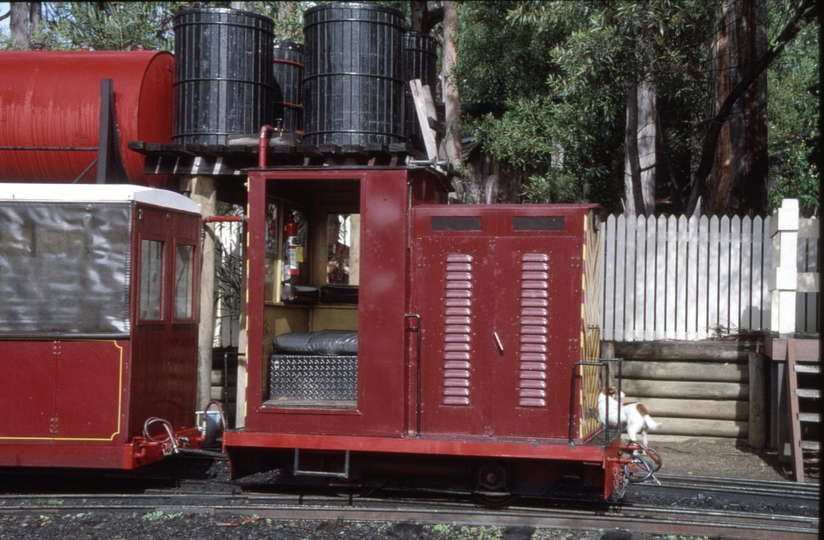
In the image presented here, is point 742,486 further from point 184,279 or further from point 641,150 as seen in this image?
point 641,150

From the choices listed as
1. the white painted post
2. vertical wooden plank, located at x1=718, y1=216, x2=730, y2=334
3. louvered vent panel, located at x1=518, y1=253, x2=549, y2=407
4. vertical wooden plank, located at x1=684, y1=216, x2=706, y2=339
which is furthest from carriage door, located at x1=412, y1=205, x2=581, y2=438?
vertical wooden plank, located at x1=718, y1=216, x2=730, y2=334

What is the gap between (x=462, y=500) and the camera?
305 inches

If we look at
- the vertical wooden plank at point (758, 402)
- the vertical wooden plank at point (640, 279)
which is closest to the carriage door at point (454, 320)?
the vertical wooden plank at point (758, 402)

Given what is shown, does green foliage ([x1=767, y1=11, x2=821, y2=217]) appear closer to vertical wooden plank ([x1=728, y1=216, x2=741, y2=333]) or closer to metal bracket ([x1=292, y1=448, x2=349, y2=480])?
vertical wooden plank ([x1=728, y1=216, x2=741, y2=333])

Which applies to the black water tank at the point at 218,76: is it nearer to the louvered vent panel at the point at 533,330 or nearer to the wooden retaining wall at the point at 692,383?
the louvered vent panel at the point at 533,330

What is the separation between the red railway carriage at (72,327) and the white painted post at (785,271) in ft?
22.0

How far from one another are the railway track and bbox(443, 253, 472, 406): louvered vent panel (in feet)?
3.12

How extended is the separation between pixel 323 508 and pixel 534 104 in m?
9.37

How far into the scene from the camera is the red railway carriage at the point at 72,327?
7750 millimetres

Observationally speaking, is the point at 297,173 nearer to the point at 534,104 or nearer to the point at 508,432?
the point at 508,432

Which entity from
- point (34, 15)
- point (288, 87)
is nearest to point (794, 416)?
point (288, 87)

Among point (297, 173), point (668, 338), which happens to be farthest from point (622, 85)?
point (297, 173)

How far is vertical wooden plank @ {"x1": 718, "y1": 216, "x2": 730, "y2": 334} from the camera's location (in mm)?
11664

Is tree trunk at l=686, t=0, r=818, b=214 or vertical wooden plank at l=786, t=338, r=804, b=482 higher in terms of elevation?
tree trunk at l=686, t=0, r=818, b=214
